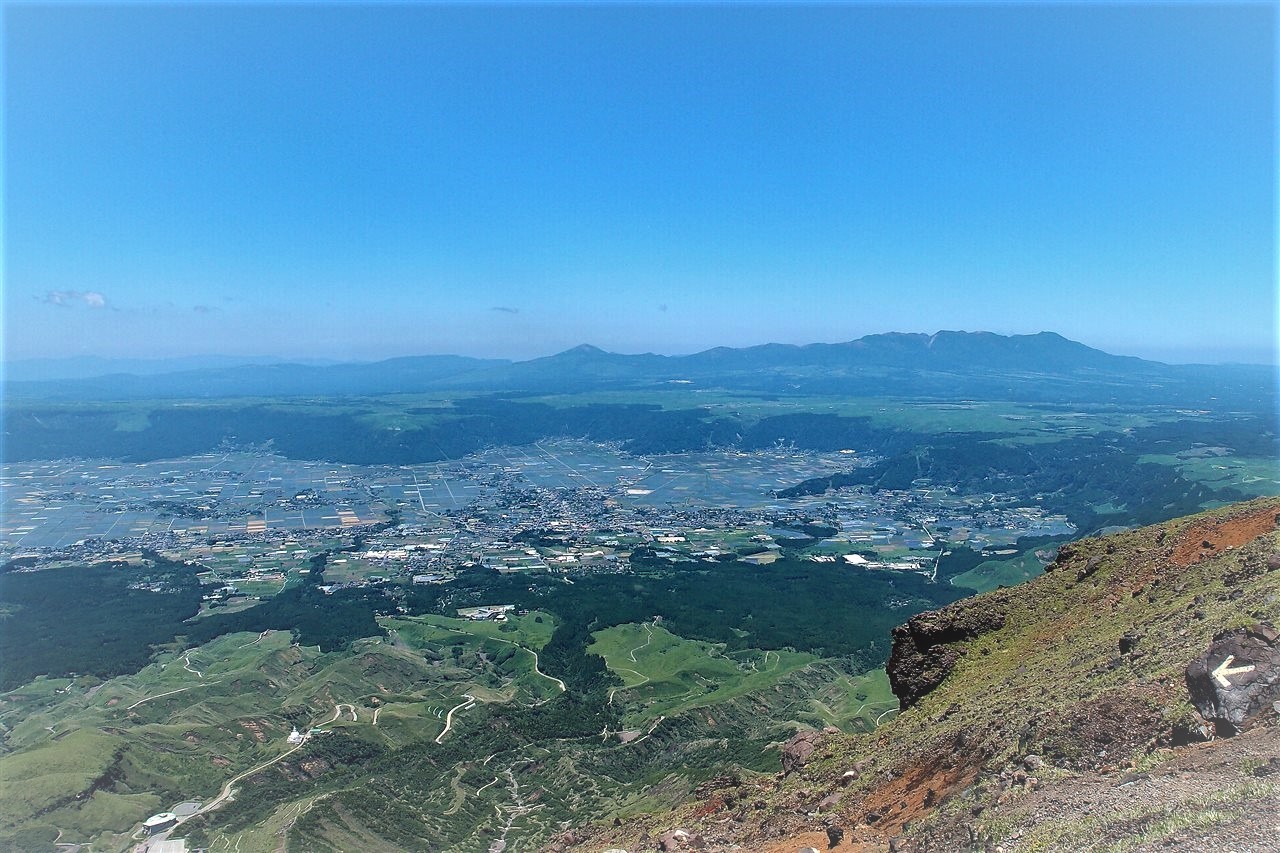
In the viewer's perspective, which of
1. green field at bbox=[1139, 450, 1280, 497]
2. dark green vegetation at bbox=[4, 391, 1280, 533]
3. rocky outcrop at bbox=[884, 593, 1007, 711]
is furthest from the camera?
dark green vegetation at bbox=[4, 391, 1280, 533]

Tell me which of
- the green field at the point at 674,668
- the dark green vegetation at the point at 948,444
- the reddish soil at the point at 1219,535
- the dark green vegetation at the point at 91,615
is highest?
the reddish soil at the point at 1219,535

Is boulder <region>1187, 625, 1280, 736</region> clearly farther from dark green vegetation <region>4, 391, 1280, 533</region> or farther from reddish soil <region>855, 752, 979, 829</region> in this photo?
dark green vegetation <region>4, 391, 1280, 533</region>

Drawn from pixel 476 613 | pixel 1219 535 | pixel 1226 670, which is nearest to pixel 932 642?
pixel 1219 535

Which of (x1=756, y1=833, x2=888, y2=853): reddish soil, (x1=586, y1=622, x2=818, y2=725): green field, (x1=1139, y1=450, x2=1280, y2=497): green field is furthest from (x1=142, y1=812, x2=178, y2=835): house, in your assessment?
(x1=1139, y1=450, x2=1280, y2=497): green field

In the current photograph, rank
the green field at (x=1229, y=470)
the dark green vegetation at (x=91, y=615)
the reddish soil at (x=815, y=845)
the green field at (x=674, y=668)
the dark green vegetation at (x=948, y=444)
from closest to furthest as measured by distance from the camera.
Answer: the reddish soil at (x=815, y=845)
the green field at (x=674, y=668)
the dark green vegetation at (x=91, y=615)
the green field at (x=1229, y=470)
the dark green vegetation at (x=948, y=444)

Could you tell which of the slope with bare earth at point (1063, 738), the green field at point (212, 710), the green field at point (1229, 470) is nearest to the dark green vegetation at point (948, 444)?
the green field at point (1229, 470)

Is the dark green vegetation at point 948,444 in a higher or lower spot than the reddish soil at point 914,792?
lower

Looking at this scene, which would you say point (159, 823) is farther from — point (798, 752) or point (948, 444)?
point (948, 444)

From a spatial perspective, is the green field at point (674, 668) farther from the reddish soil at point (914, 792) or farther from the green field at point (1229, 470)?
the green field at point (1229, 470)
